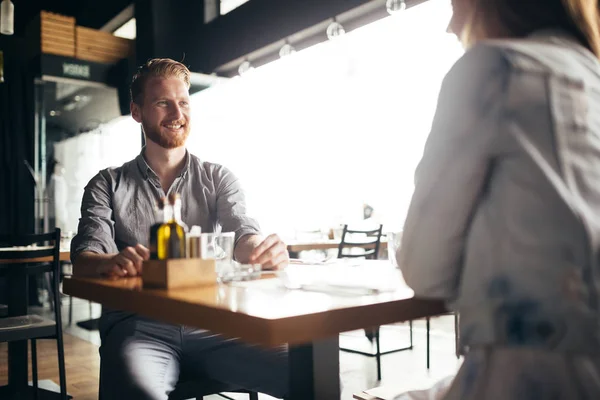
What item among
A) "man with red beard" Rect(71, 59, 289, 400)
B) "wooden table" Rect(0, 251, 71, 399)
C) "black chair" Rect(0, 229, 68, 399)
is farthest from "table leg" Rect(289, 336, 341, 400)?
"wooden table" Rect(0, 251, 71, 399)

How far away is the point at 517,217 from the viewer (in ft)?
2.33

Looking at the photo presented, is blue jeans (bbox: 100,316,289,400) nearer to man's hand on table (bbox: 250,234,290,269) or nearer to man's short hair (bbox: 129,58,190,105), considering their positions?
man's hand on table (bbox: 250,234,290,269)

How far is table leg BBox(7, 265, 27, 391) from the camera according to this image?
9.40 ft

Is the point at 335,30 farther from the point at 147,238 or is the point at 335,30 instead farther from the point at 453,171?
the point at 453,171

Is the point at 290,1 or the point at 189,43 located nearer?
the point at 290,1

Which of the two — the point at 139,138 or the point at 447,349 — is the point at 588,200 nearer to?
the point at 447,349

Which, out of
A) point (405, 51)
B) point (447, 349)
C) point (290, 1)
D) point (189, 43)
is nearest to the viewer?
point (447, 349)

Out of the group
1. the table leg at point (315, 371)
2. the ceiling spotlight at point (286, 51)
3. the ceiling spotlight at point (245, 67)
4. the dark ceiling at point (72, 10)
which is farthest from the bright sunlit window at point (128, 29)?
the table leg at point (315, 371)

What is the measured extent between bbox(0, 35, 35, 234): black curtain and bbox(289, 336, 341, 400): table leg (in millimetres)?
6531

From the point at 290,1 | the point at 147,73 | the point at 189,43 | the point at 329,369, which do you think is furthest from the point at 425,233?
the point at 189,43

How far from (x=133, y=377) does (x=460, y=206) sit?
37.1 inches

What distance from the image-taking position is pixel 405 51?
5457mm

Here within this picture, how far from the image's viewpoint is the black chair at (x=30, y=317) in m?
2.50

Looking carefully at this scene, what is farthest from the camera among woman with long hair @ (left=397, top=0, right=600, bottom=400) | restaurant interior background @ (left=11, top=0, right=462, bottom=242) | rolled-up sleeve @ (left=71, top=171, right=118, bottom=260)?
restaurant interior background @ (left=11, top=0, right=462, bottom=242)
